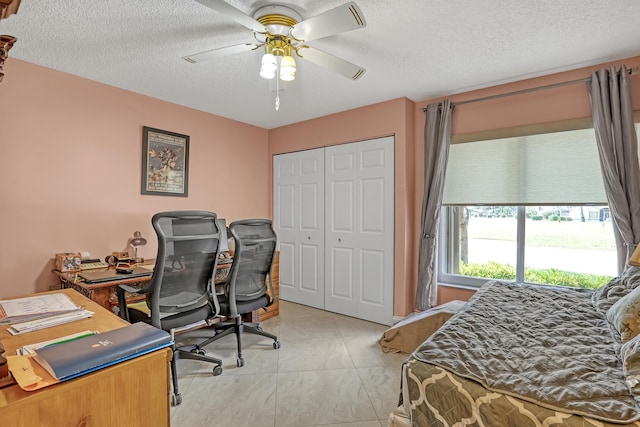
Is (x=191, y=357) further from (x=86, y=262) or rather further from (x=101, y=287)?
(x=86, y=262)

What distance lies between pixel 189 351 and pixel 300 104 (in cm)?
266

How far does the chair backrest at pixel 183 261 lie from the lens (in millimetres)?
2109

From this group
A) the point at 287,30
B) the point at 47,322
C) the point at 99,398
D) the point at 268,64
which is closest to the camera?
the point at 99,398

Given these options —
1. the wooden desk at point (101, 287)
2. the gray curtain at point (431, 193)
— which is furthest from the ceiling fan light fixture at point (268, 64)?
the gray curtain at point (431, 193)

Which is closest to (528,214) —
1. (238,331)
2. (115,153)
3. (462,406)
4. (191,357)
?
(462,406)

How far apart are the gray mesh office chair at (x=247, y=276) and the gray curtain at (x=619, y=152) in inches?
106

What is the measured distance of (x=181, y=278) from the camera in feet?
7.39

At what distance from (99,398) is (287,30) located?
80.3 inches

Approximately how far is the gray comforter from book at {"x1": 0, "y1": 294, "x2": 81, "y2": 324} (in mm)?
1427

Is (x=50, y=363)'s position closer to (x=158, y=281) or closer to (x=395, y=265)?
(x=158, y=281)

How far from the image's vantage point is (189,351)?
2.58 metres

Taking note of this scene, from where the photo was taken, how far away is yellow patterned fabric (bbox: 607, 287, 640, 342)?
1.39m

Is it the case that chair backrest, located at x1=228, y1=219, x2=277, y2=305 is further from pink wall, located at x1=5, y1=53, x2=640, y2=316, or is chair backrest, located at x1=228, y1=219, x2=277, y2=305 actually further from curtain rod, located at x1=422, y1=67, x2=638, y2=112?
curtain rod, located at x1=422, y1=67, x2=638, y2=112

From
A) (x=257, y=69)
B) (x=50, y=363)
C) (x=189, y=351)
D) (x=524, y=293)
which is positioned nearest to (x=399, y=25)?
(x=257, y=69)
